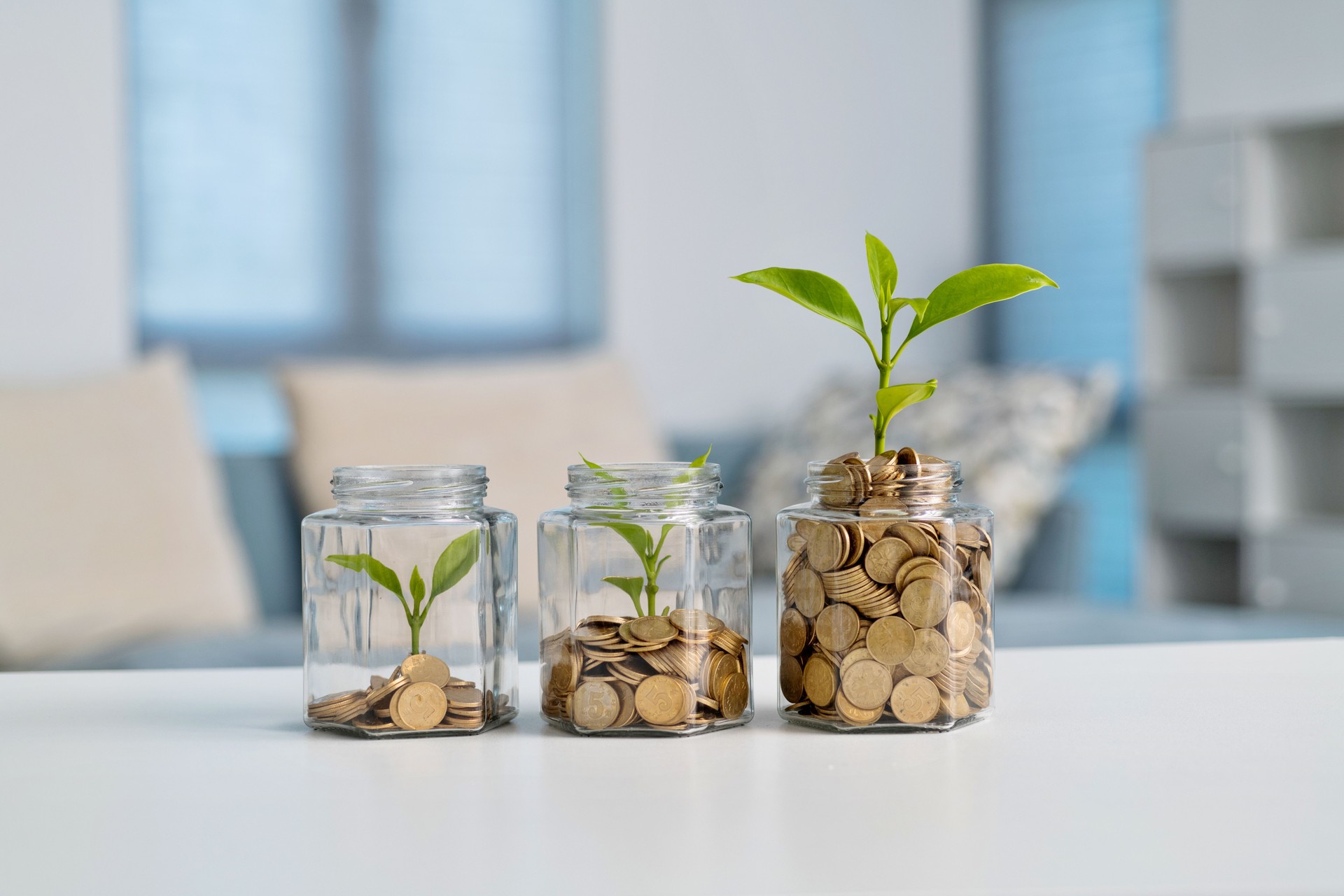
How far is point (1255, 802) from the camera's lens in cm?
50

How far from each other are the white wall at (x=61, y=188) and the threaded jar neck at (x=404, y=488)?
6.75ft

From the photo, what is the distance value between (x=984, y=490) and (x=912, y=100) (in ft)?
5.55

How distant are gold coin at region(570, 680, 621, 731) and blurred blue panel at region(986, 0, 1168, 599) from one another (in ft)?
8.97

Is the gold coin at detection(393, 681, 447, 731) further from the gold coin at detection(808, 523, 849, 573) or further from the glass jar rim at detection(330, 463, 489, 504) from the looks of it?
the gold coin at detection(808, 523, 849, 573)

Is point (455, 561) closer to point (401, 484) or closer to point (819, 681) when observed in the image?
point (401, 484)

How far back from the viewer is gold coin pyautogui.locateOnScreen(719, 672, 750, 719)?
2.08 ft

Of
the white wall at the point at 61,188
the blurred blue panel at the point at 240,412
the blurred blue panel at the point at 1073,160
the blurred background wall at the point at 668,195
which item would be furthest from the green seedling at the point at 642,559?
the blurred blue panel at the point at 1073,160

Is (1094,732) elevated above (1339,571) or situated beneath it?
elevated above

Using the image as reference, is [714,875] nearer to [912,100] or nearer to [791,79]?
[791,79]

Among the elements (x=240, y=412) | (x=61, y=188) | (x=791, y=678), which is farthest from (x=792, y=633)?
(x=240, y=412)

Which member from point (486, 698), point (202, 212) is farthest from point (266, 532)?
point (486, 698)

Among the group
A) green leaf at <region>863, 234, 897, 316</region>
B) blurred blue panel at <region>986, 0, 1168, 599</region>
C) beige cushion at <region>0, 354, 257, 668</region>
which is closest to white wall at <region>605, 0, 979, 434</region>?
blurred blue panel at <region>986, 0, 1168, 599</region>

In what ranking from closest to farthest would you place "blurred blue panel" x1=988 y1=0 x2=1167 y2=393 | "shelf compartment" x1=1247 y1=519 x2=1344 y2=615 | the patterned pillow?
the patterned pillow
"shelf compartment" x1=1247 y1=519 x2=1344 y2=615
"blurred blue panel" x1=988 y1=0 x2=1167 y2=393

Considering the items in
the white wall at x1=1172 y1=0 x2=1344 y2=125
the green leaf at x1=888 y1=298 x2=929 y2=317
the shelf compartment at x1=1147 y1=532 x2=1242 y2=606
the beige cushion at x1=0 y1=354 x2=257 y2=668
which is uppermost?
the white wall at x1=1172 y1=0 x2=1344 y2=125
